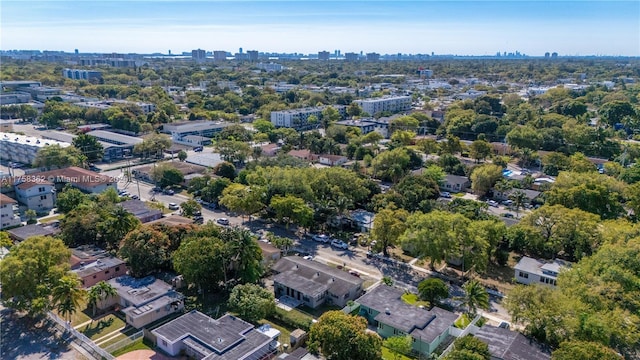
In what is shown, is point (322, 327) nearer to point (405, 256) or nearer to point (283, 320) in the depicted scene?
point (283, 320)

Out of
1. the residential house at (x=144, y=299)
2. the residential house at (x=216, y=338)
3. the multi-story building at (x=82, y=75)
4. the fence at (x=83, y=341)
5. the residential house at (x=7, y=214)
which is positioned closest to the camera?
the residential house at (x=216, y=338)

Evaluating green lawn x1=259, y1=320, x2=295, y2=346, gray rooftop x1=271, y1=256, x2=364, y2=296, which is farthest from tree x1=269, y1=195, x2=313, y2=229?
green lawn x1=259, y1=320, x2=295, y2=346

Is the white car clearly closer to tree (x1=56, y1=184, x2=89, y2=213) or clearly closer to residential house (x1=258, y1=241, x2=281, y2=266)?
residential house (x1=258, y1=241, x2=281, y2=266)

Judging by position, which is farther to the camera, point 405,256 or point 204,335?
point 405,256

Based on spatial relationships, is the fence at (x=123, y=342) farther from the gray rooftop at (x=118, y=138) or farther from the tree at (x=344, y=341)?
the gray rooftop at (x=118, y=138)

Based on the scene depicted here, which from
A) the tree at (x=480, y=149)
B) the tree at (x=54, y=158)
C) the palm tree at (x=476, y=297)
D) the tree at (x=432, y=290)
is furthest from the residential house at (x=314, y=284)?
the tree at (x=480, y=149)

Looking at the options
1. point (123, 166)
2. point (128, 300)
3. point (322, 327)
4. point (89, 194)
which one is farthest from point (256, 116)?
point (322, 327)

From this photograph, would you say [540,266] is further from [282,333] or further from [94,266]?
[94,266]
